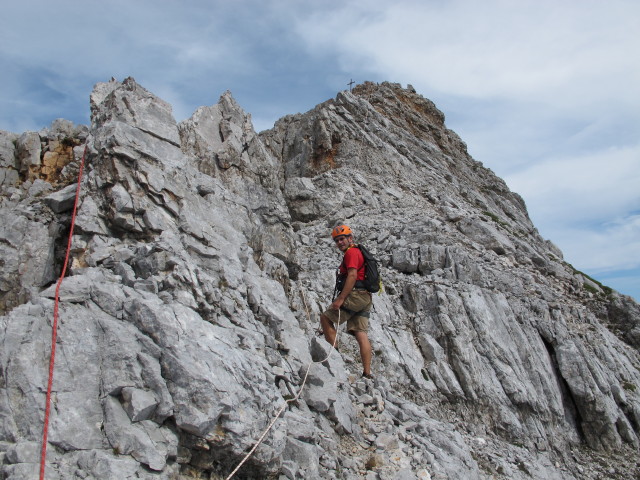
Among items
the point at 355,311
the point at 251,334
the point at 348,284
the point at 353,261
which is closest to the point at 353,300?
the point at 355,311

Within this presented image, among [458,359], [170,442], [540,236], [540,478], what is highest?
[540,236]

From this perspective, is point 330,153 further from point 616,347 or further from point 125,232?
point 125,232

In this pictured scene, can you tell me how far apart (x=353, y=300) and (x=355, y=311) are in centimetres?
28

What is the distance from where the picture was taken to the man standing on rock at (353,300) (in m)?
11.3

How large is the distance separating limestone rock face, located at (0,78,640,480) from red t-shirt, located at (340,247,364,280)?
1774 millimetres

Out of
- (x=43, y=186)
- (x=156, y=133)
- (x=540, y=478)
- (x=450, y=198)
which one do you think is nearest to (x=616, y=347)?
(x=540, y=478)

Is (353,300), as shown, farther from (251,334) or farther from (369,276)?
(251,334)

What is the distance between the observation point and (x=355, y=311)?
11.5 meters

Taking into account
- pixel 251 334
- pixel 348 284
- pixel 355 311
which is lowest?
pixel 251 334

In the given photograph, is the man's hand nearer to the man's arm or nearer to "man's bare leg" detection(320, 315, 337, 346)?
the man's arm

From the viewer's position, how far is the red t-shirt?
37.1ft

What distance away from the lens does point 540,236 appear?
35562mm

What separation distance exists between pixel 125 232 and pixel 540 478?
1167cm

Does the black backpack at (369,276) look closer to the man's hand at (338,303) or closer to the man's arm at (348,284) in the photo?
the man's arm at (348,284)
